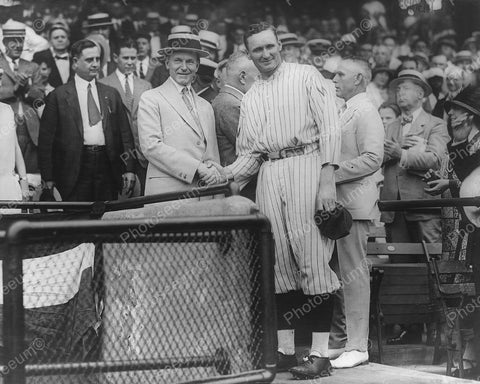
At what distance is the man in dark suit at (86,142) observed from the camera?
7133mm

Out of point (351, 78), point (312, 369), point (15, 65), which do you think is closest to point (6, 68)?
point (15, 65)

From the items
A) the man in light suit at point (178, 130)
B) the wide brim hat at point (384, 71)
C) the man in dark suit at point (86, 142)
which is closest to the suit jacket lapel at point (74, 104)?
the man in dark suit at point (86, 142)

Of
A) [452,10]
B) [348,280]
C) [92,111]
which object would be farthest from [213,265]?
[452,10]

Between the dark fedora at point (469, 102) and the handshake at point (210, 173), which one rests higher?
the dark fedora at point (469, 102)

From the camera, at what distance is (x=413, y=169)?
7.65 metres

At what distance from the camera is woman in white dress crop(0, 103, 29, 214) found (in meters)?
6.79

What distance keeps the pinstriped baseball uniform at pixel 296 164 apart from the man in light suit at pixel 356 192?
2.28 feet

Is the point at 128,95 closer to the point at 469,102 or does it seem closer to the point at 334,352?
the point at 469,102

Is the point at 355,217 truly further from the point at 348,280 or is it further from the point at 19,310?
the point at 19,310

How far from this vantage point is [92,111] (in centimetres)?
728

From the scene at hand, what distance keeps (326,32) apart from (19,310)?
6506 mm

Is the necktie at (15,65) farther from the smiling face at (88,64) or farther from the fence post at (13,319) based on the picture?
the fence post at (13,319)

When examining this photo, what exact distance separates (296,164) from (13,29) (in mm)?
3665

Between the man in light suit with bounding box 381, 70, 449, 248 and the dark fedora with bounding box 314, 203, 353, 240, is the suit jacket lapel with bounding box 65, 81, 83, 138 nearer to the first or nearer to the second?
the man in light suit with bounding box 381, 70, 449, 248
